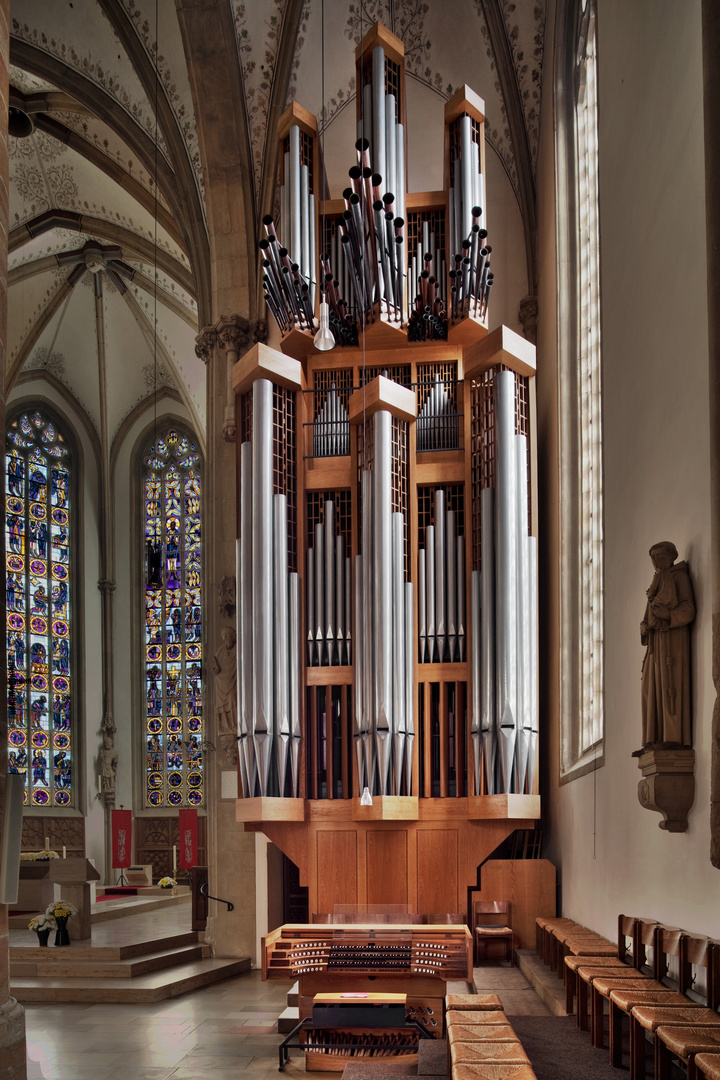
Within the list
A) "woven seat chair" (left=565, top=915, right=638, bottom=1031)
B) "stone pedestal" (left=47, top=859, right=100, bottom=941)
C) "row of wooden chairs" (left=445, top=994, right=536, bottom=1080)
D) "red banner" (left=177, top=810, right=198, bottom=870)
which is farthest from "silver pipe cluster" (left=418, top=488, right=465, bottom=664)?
"red banner" (left=177, top=810, right=198, bottom=870)

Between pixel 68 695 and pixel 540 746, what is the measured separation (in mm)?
13003

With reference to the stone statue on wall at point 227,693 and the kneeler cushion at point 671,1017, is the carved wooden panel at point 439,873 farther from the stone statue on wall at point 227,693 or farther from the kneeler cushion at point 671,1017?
the kneeler cushion at point 671,1017

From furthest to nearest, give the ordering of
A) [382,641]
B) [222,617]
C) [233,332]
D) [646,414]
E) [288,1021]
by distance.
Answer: [233,332]
[222,617]
[382,641]
[288,1021]
[646,414]

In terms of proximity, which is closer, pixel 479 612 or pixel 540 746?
pixel 479 612

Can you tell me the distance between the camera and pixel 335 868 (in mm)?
10766

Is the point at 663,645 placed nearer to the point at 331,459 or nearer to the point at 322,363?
the point at 331,459

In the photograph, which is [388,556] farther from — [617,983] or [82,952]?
[617,983]

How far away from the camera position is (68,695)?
22.2m

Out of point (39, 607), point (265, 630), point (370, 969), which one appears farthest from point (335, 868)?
point (39, 607)

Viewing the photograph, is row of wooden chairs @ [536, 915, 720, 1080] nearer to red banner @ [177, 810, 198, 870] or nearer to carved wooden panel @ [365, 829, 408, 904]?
carved wooden panel @ [365, 829, 408, 904]

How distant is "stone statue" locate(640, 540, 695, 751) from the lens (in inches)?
211

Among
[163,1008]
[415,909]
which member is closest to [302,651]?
[415,909]

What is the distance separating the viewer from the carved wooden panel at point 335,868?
10.7 m

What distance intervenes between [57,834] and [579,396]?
1507 centimetres
